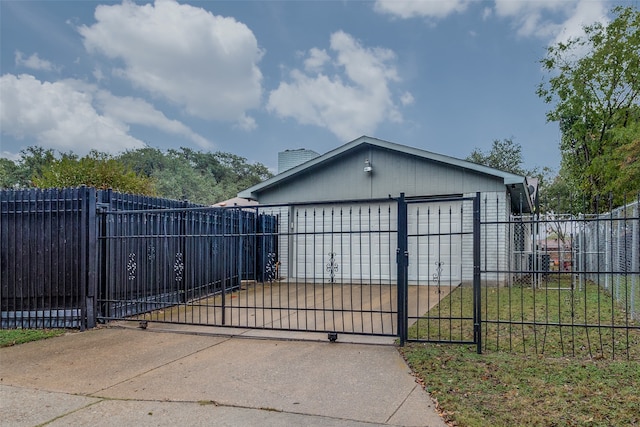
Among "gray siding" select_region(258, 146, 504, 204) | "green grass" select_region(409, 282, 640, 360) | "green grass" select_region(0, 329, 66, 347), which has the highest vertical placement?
"gray siding" select_region(258, 146, 504, 204)

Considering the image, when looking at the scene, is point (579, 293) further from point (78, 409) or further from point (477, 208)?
point (78, 409)

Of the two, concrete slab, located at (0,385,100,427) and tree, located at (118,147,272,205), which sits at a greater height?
tree, located at (118,147,272,205)

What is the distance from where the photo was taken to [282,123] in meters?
24.1

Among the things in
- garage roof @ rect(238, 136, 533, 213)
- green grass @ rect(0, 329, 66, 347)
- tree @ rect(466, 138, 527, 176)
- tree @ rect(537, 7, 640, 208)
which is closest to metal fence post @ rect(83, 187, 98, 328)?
green grass @ rect(0, 329, 66, 347)

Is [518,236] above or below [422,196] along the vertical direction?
below

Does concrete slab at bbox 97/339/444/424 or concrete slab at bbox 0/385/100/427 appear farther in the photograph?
concrete slab at bbox 97/339/444/424

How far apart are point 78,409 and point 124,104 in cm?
2454

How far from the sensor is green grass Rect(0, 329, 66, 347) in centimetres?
556

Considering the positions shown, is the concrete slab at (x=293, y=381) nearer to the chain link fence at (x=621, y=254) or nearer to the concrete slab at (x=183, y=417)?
the concrete slab at (x=183, y=417)

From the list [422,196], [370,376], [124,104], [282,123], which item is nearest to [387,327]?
[370,376]

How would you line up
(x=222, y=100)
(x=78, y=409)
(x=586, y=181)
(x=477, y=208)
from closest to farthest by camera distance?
(x=78, y=409)
(x=477, y=208)
(x=586, y=181)
(x=222, y=100)

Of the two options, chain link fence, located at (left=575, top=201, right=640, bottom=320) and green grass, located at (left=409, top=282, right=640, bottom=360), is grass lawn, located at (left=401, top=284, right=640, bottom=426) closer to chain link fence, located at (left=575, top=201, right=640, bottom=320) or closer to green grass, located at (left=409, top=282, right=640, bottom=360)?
green grass, located at (left=409, top=282, right=640, bottom=360)

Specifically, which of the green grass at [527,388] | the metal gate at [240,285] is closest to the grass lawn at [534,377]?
the green grass at [527,388]

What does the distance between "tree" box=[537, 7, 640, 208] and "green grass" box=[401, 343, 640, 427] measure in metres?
11.8
